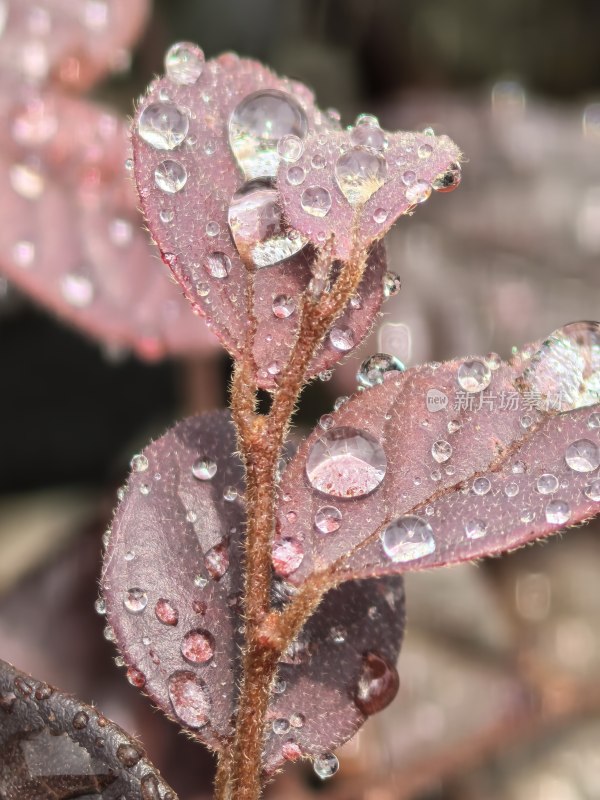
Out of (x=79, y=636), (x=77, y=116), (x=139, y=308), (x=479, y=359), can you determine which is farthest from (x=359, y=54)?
(x=479, y=359)

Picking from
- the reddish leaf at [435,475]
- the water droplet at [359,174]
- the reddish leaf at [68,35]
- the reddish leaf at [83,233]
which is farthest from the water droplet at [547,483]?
the reddish leaf at [68,35]

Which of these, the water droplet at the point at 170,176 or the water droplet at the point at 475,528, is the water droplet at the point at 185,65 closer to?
the water droplet at the point at 170,176

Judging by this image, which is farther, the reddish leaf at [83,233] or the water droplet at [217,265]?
the reddish leaf at [83,233]

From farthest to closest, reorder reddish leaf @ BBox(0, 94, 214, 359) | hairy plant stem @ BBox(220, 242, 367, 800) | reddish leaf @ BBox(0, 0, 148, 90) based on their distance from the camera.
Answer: reddish leaf @ BBox(0, 0, 148, 90)
reddish leaf @ BBox(0, 94, 214, 359)
hairy plant stem @ BBox(220, 242, 367, 800)

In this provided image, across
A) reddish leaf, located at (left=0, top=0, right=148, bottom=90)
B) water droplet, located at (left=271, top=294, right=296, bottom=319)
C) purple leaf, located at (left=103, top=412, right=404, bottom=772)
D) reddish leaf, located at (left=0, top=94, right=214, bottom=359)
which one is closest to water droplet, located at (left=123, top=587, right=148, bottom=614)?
purple leaf, located at (left=103, top=412, right=404, bottom=772)

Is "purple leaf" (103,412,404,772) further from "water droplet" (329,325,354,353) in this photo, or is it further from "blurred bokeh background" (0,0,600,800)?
"blurred bokeh background" (0,0,600,800)
